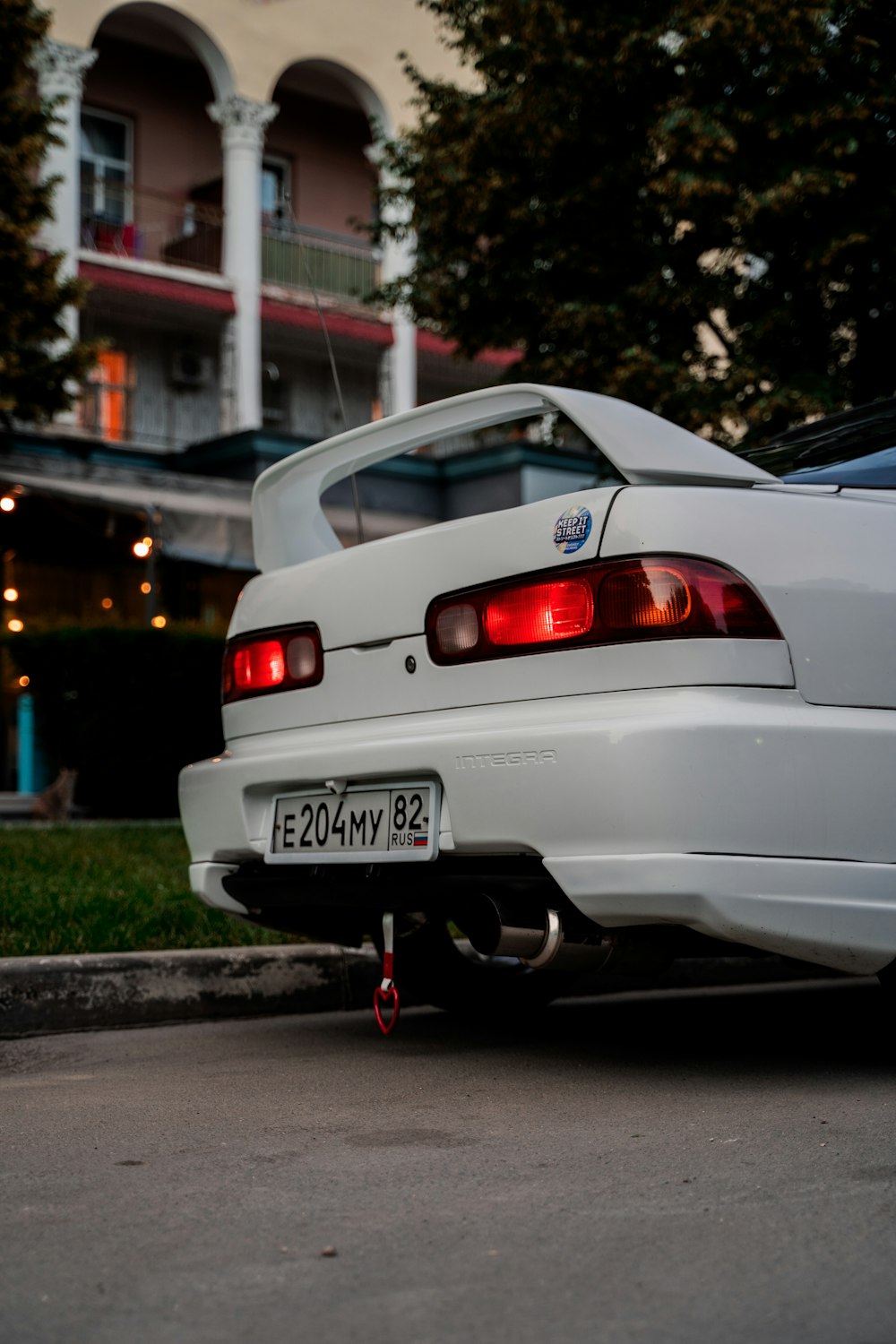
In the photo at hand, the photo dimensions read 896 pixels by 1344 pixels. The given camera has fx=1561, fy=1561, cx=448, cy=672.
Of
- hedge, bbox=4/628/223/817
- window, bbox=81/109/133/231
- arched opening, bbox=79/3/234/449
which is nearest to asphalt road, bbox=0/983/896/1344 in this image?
hedge, bbox=4/628/223/817

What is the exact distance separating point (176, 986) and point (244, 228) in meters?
17.3

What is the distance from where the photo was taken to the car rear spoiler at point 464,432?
134 inches

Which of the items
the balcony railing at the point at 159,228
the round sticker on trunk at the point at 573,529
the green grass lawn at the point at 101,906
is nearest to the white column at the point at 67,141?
the balcony railing at the point at 159,228

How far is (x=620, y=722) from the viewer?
3.16m

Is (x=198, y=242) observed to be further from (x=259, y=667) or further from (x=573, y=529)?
(x=573, y=529)

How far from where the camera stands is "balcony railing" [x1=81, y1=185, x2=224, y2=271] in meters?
20.3

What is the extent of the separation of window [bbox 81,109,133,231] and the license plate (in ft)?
58.3

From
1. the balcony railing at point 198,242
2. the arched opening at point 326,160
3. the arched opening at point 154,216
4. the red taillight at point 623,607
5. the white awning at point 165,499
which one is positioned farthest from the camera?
the arched opening at point 326,160

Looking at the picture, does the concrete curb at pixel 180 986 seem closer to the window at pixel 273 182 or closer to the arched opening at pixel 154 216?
the arched opening at pixel 154 216

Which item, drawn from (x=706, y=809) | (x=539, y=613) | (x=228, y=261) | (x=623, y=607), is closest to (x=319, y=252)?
(x=228, y=261)

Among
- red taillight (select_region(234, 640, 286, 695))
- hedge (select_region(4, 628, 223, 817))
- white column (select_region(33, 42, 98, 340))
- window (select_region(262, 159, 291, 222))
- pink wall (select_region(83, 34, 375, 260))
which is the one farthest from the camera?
window (select_region(262, 159, 291, 222))

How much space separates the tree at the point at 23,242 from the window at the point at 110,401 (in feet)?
19.8

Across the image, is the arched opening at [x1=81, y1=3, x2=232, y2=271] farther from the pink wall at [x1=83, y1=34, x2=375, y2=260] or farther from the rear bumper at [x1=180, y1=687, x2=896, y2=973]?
the rear bumper at [x1=180, y1=687, x2=896, y2=973]

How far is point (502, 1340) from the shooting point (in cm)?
193
